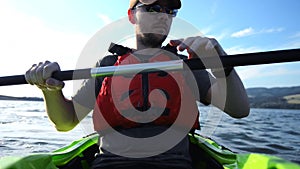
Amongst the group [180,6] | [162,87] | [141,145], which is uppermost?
[180,6]

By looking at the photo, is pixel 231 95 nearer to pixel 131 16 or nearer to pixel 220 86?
pixel 220 86

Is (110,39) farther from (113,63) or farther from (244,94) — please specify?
(244,94)

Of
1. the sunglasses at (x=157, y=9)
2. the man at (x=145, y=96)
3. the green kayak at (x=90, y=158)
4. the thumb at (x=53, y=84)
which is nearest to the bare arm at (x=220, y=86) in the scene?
the man at (x=145, y=96)

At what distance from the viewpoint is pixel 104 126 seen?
195cm

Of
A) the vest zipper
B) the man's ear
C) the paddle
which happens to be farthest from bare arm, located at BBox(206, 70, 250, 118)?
the man's ear

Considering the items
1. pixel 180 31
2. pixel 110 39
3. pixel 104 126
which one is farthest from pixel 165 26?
pixel 104 126

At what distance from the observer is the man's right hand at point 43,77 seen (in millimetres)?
1871

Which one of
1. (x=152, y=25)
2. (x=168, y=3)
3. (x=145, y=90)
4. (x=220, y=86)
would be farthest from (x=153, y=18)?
(x=220, y=86)

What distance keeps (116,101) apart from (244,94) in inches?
31.4

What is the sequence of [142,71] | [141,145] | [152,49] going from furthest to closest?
[152,49]
[142,71]
[141,145]

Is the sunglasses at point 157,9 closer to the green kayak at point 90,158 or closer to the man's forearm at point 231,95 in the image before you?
the man's forearm at point 231,95

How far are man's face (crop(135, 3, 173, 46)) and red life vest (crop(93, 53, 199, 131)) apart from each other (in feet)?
0.99

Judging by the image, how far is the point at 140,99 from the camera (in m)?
1.94

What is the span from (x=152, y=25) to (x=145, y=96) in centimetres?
54
